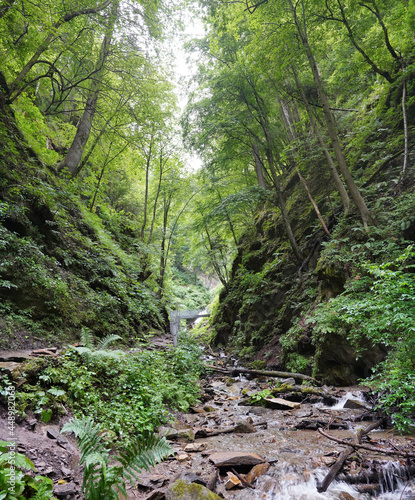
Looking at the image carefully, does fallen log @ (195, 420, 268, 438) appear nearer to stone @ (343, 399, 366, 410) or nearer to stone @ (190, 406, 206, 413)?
stone @ (190, 406, 206, 413)

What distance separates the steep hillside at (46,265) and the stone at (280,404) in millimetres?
4833

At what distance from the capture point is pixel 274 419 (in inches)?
217

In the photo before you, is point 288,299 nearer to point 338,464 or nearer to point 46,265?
point 338,464

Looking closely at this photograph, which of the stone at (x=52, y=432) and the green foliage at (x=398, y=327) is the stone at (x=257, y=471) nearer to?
the green foliage at (x=398, y=327)

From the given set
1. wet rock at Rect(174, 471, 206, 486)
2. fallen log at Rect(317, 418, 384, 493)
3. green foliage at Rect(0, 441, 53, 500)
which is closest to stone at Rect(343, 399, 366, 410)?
fallen log at Rect(317, 418, 384, 493)

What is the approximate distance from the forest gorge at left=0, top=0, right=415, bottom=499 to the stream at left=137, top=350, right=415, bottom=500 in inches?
22.6

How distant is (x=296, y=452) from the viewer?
3918 mm

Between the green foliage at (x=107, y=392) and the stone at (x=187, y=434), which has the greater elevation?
the green foliage at (x=107, y=392)

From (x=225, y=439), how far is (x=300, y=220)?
9863 millimetres

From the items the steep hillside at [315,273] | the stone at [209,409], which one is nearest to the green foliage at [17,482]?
the steep hillside at [315,273]

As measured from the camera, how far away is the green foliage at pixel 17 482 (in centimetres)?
167

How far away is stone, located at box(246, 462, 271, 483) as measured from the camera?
335 cm

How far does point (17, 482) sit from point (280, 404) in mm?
5725

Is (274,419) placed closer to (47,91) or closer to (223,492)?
(223,492)
